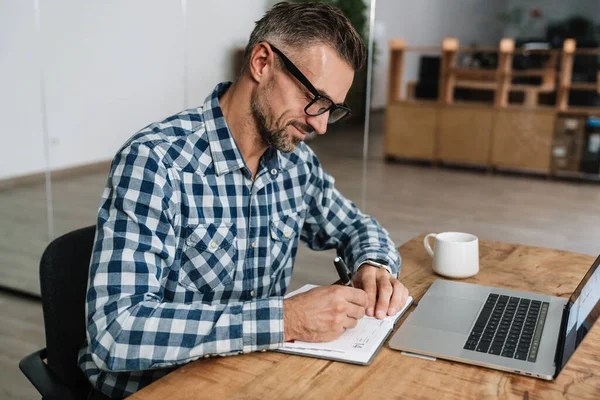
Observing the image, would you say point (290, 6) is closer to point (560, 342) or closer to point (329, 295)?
point (329, 295)

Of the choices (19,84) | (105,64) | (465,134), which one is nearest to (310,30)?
(105,64)

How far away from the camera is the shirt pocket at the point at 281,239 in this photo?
1449 millimetres

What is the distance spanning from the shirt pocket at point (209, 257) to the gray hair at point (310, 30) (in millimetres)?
361

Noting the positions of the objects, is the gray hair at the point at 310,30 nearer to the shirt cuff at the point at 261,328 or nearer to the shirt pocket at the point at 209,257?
the shirt pocket at the point at 209,257

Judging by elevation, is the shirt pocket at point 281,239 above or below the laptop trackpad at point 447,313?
above

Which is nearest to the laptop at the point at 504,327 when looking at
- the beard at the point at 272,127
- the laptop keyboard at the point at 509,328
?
the laptop keyboard at the point at 509,328

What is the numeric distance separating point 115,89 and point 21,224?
1052mm

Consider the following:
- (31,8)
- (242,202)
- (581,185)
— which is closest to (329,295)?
(242,202)

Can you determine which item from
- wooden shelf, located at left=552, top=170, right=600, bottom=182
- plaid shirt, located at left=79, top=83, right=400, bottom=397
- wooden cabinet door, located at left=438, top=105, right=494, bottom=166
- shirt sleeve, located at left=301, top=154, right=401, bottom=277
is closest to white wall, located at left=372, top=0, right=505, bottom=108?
wooden cabinet door, located at left=438, top=105, right=494, bottom=166

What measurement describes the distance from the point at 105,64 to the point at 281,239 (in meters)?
2.02

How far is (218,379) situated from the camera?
950 mm

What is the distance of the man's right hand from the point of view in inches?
41.3

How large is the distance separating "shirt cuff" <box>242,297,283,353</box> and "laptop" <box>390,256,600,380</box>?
194mm

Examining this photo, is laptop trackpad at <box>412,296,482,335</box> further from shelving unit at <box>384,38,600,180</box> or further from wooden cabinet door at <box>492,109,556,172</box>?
wooden cabinet door at <box>492,109,556,172</box>
